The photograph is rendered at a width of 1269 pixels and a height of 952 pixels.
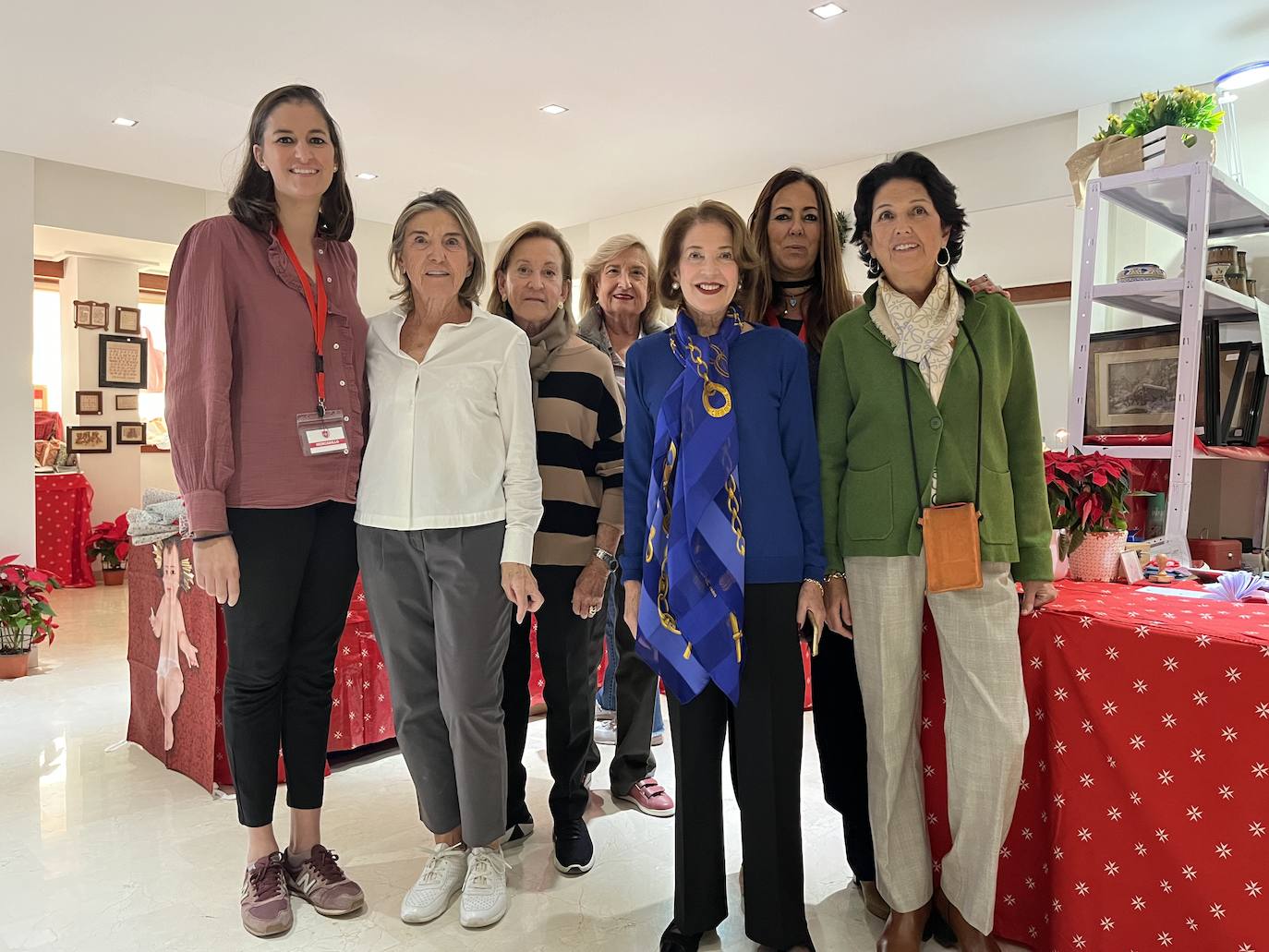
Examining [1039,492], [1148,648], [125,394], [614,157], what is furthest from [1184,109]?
[125,394]

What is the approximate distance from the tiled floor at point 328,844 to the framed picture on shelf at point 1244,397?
68.9 inches

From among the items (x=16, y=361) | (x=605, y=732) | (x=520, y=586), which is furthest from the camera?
(x=16, y=361)

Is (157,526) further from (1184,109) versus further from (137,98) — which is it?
(1184,109)

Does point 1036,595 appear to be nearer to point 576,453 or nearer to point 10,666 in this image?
point 576,453

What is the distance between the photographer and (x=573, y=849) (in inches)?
90.0

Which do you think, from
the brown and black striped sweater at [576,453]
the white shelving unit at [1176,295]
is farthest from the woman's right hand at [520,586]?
the white shelving unit at [1176,295]

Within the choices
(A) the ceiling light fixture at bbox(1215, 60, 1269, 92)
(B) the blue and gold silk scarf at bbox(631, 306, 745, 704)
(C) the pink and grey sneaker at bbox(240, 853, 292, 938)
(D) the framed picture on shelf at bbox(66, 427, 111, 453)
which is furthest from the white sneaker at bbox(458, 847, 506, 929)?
(D) the framed picture on shelf at bbox(66, 427, 111, 453)

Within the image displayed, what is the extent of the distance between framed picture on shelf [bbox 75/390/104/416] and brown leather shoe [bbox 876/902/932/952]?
8.18 meters

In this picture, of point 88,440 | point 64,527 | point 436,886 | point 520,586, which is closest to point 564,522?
point 520,586

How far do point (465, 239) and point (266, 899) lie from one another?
1.55 metres

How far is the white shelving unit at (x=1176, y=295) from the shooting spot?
2.56m

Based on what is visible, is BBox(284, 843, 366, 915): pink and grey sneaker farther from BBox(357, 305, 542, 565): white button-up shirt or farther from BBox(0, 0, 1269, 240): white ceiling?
BBox(0, 0, 1269, 240): white ceiling

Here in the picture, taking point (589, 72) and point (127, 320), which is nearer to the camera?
point (589, 72)

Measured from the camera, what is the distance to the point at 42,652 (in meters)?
4.82
